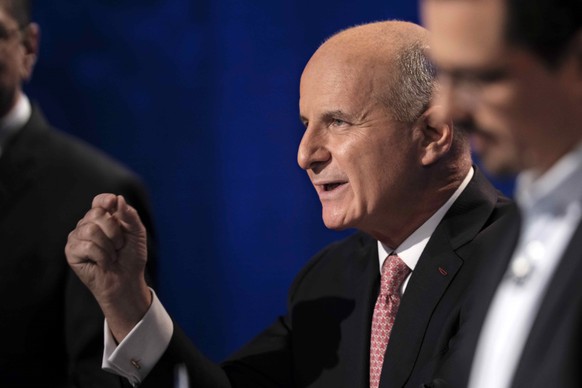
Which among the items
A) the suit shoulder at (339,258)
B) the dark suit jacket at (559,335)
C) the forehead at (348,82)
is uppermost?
the dark suit jacket at (559,335)

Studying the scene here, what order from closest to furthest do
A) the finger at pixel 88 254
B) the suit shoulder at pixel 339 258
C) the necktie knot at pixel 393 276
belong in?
the finger at pixel 88 254 → the necktie knot at pixel 393 276 → the suit shoulder at pixel 339 258

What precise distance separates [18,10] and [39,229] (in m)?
0.45

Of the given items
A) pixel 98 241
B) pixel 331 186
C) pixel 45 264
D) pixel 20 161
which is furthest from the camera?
pixel 20 161

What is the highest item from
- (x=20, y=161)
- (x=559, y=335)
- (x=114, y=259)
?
(x=559, y=335)

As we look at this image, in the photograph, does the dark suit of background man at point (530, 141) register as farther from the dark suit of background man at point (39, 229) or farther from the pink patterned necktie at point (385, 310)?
the dark suit of background man at point (39, 229)

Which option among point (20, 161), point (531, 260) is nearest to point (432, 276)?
point (531, 260)

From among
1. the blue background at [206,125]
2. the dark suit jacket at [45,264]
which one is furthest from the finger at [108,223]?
the blue background at [206,125]

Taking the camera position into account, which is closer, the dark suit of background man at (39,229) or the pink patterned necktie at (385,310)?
the pink patterned necktie at (385,310)

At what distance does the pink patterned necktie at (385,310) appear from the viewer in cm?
158

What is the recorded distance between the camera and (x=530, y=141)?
0.86m

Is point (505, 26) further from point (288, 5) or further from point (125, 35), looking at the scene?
point (125, 35)

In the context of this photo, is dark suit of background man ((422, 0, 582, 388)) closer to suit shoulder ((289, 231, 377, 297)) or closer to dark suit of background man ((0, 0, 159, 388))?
suit shoulder ((289, 231, 377, 297))

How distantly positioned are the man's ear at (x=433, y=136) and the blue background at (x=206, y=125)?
1.12 meters

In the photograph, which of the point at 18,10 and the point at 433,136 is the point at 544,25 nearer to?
the point at 433,136
